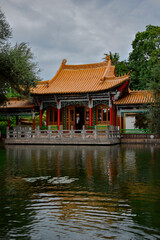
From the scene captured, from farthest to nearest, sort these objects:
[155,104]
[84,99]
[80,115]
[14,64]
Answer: [80,115] < [84,99] < [155,104] < [14,64]

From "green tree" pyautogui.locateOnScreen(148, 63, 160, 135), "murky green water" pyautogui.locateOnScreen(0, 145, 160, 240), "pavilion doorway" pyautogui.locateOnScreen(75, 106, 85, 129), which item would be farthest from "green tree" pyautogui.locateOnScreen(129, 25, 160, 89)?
"murky green water" pyautogui.locateOnScreen(0, 145, 160, 240)

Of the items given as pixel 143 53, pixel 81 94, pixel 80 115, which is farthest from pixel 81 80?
pixel 143 53

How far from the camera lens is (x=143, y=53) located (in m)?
35.2

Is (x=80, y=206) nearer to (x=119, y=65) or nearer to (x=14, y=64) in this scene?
(x=14, y=64)

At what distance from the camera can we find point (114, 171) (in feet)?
27.3

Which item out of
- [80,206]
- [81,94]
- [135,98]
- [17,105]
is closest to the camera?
[80,206]

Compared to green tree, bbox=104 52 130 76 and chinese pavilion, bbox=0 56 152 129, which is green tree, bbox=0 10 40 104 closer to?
chinese pavilion, bbox=0 56 152 129

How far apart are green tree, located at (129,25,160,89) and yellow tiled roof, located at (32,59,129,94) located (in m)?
7.60

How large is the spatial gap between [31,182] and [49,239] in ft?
11.8

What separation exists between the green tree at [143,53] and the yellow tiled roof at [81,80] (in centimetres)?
760

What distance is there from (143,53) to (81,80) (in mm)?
12399

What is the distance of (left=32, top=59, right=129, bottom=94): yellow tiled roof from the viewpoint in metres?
24.4

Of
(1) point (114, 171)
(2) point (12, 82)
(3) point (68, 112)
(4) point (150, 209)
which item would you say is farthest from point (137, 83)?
(4) point (150, 209)

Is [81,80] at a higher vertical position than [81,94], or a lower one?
higher
